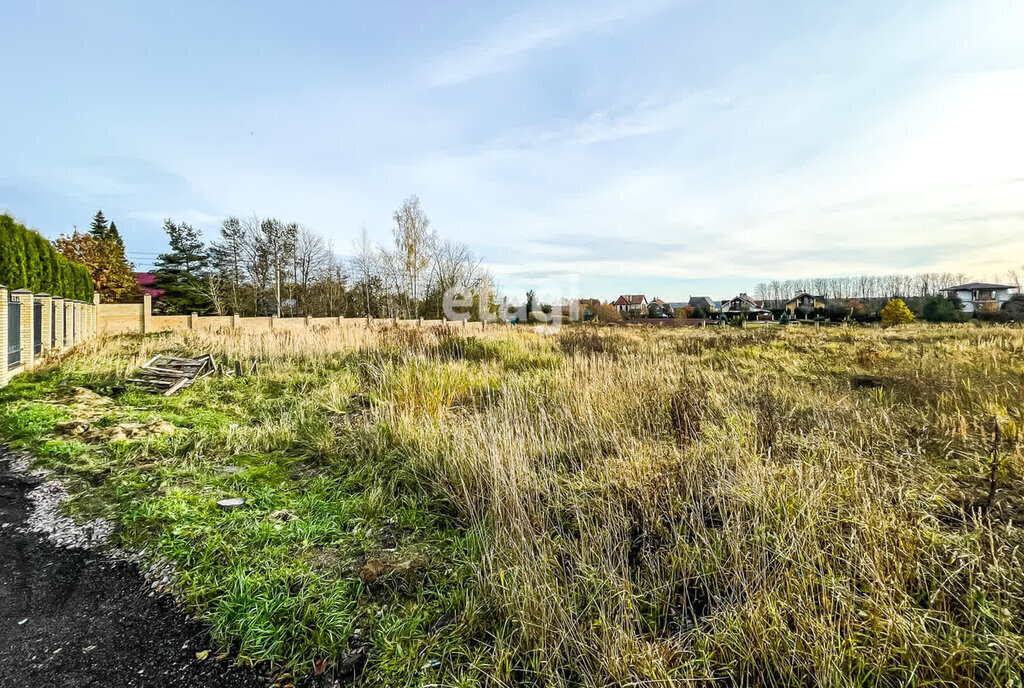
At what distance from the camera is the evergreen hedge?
29.6 feet

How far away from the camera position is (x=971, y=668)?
1.48 m

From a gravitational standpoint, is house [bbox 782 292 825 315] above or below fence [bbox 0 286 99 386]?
above

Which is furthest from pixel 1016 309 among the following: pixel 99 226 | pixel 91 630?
pixel 99 226

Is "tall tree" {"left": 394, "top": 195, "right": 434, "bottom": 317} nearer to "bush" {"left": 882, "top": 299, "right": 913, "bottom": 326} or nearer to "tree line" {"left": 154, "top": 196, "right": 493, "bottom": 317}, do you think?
"tree line" {"left": 154, "top": 196, "right": 493, "bottom": 317}

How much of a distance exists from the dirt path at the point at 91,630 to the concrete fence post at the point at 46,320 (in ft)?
A: 31.6

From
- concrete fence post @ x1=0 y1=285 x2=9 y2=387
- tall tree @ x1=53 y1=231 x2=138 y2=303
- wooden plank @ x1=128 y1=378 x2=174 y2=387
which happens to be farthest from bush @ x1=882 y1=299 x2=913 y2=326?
tall tree @ x1=53 y1=231 x2=138 y2=303

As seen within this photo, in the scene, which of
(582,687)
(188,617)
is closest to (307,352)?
(188,617)

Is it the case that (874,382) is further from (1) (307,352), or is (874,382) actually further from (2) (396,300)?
(2) (396,300)

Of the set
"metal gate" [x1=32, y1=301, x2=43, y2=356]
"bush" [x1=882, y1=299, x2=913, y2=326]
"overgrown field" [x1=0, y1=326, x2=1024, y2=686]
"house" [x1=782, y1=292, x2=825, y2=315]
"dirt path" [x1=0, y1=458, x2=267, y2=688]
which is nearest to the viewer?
"overgrown field" [x1=0, y1=326, x2=1024, y2=686]

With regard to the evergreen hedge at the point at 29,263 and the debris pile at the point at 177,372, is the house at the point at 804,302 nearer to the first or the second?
the debris pile at the point at 177,372

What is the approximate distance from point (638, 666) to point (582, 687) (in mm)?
215

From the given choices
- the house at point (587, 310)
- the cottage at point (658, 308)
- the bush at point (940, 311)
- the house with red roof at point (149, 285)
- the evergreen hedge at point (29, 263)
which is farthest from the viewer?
the cottage at point (658, 308)

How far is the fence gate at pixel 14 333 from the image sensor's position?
748 cm

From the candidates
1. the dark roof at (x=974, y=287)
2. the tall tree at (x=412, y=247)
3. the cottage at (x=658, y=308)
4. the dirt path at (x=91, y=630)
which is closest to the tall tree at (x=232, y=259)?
the tall tree at (x=412, y=247)
